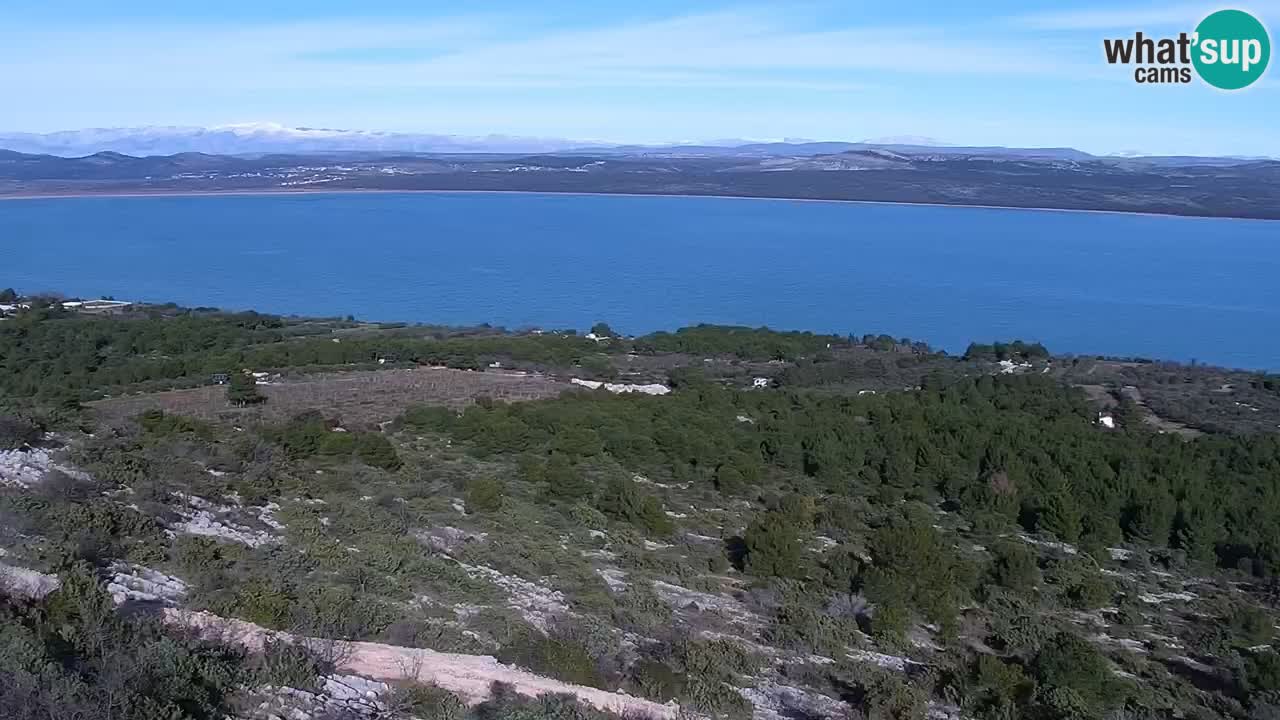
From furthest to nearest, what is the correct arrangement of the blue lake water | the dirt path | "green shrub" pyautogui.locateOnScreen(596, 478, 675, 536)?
the blue lake water → "green shrub" pyautogui.locateOnScreen(596, 478, 675, 536) → the dirt path

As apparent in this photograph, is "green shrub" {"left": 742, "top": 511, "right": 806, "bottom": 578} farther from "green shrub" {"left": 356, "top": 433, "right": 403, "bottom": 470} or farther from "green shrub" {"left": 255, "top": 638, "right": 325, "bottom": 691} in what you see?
"green shrub" {"left": 255, "top": 638, "right": 325, "bottom": 691}

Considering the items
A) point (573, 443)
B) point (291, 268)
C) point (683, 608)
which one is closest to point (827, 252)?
point (291, 268)

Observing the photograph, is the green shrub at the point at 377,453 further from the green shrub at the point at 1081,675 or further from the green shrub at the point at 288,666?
the green shrub at the point at 1081,675

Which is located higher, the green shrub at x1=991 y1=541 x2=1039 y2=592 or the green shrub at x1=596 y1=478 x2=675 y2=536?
the green shrub at x1=596 y1=478 x2=675 y2=536

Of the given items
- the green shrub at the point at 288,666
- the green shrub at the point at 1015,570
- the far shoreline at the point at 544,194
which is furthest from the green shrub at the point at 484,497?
the far shoreline at the point at 544,194

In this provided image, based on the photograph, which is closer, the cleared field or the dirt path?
the dirt path

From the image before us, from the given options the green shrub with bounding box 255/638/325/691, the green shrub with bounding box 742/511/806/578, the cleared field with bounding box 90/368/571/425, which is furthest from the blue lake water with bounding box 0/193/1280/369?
the green shrub with bounding box 255/638/325/691
